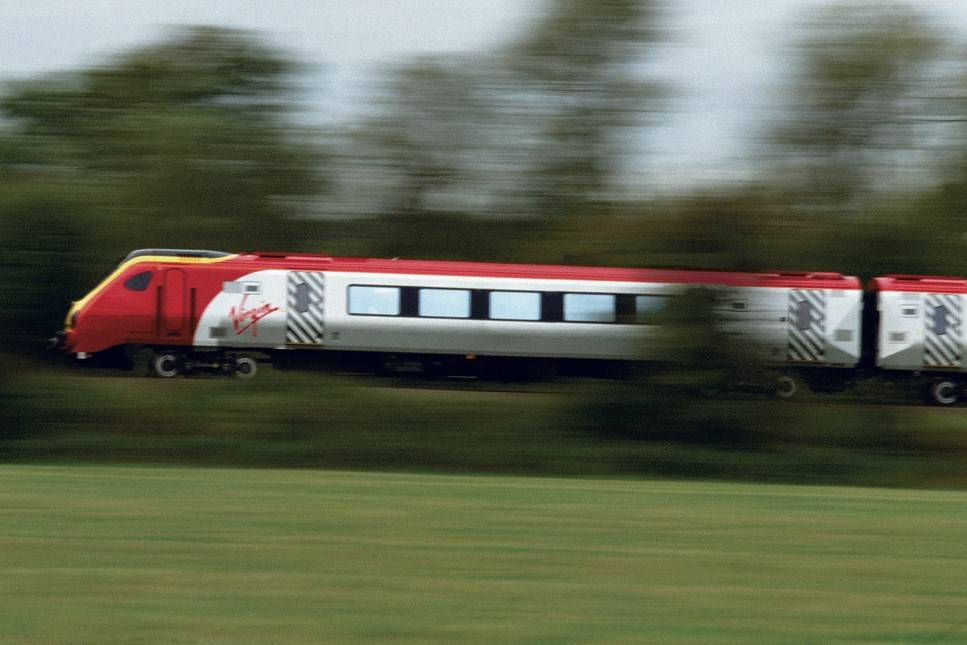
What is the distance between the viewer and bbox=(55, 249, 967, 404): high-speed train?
24391mm

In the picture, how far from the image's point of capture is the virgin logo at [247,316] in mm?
24578

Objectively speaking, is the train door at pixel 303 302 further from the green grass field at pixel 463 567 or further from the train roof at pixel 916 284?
the green grass field at pixel 463 567

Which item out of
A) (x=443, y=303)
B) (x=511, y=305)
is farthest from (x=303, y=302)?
(x=511, y=305)

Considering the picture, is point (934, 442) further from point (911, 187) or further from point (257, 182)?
point (257, 182)

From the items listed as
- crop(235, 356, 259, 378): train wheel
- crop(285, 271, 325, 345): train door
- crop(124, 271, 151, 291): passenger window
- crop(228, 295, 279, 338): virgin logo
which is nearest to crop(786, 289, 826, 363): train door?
crop(285, 271, 325, 345): train door

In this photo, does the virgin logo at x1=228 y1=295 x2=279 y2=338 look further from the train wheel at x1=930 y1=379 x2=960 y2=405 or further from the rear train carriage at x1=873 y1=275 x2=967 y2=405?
the train wheel at x1=930 y1=379 x2=960 y2=405

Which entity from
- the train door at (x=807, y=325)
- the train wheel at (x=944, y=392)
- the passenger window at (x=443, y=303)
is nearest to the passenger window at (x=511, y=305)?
the passenger window at (x=443, y=303)

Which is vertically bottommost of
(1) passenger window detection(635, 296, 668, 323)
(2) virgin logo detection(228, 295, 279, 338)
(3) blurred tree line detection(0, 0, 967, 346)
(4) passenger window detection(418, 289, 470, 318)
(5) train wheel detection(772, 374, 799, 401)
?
(5) train wheel detection(772, 374, 799, 401)

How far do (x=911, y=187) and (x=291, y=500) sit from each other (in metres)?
18.8

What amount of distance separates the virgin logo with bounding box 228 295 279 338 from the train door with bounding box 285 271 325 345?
0.37m

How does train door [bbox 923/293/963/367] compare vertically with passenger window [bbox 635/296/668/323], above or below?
below

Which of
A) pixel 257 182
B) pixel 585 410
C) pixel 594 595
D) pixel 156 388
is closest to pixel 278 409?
pixel 156 388

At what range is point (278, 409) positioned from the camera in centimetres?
1886

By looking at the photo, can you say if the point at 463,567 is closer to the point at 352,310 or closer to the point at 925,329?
the point at 352,310
